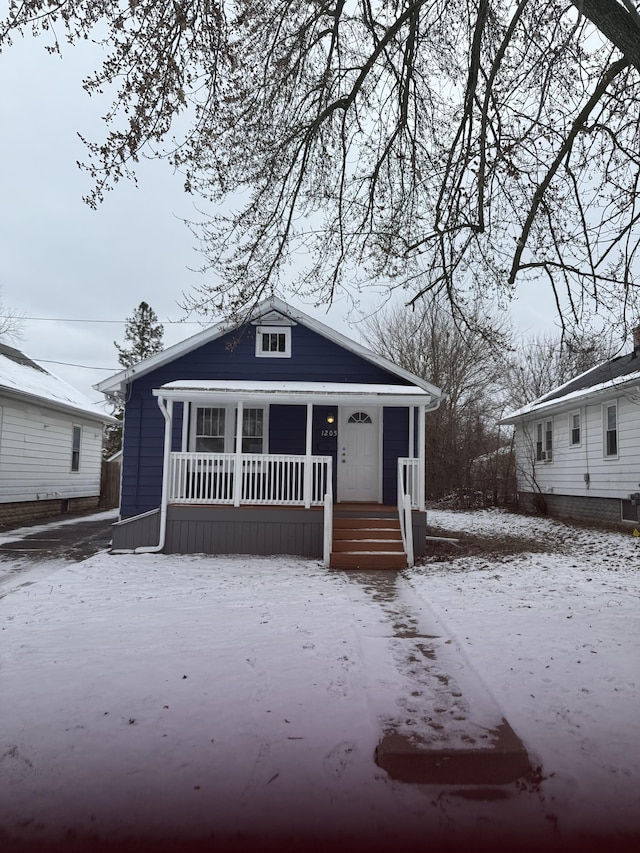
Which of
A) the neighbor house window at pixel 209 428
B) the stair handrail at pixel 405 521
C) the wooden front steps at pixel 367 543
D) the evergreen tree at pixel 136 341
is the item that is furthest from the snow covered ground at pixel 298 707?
the evergreen tree at pixel 136 341

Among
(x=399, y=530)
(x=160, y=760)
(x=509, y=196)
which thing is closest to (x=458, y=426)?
(x=399, y=530)

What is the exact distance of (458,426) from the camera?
23.2 m

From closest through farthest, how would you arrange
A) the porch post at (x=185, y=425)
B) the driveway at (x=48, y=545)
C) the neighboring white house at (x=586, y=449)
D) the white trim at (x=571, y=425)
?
the driveway at (x=48, y=545), the porch post at (x=185, y=425), the neighboring white house at (x=586, y=449), the white trim at (x=571, y=425)

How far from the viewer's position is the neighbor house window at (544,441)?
1784cm

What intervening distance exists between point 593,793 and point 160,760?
222 centimetres

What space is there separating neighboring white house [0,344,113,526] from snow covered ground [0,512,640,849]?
8.67m

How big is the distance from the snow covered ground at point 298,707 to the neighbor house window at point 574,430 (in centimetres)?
970

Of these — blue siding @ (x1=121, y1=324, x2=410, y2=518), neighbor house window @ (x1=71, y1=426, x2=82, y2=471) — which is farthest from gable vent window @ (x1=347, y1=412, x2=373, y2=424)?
neighbor house window @ (x1=71, y1=426, x2=82, y2=471)

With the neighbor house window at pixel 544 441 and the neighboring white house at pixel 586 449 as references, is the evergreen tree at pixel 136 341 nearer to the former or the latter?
the neighboring white house at pixel 586 449

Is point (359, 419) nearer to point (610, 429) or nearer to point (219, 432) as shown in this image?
point (219, 432)

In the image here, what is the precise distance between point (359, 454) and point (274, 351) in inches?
120

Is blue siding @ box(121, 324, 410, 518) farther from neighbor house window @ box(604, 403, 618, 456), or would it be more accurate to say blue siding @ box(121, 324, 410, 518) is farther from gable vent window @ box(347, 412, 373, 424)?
neighbor house window @ box(604, 403, 618, 456)

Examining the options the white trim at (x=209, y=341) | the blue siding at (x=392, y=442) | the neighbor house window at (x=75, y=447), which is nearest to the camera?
the white trim at (x=209, y=341)

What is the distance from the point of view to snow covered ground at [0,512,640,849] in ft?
8.09
